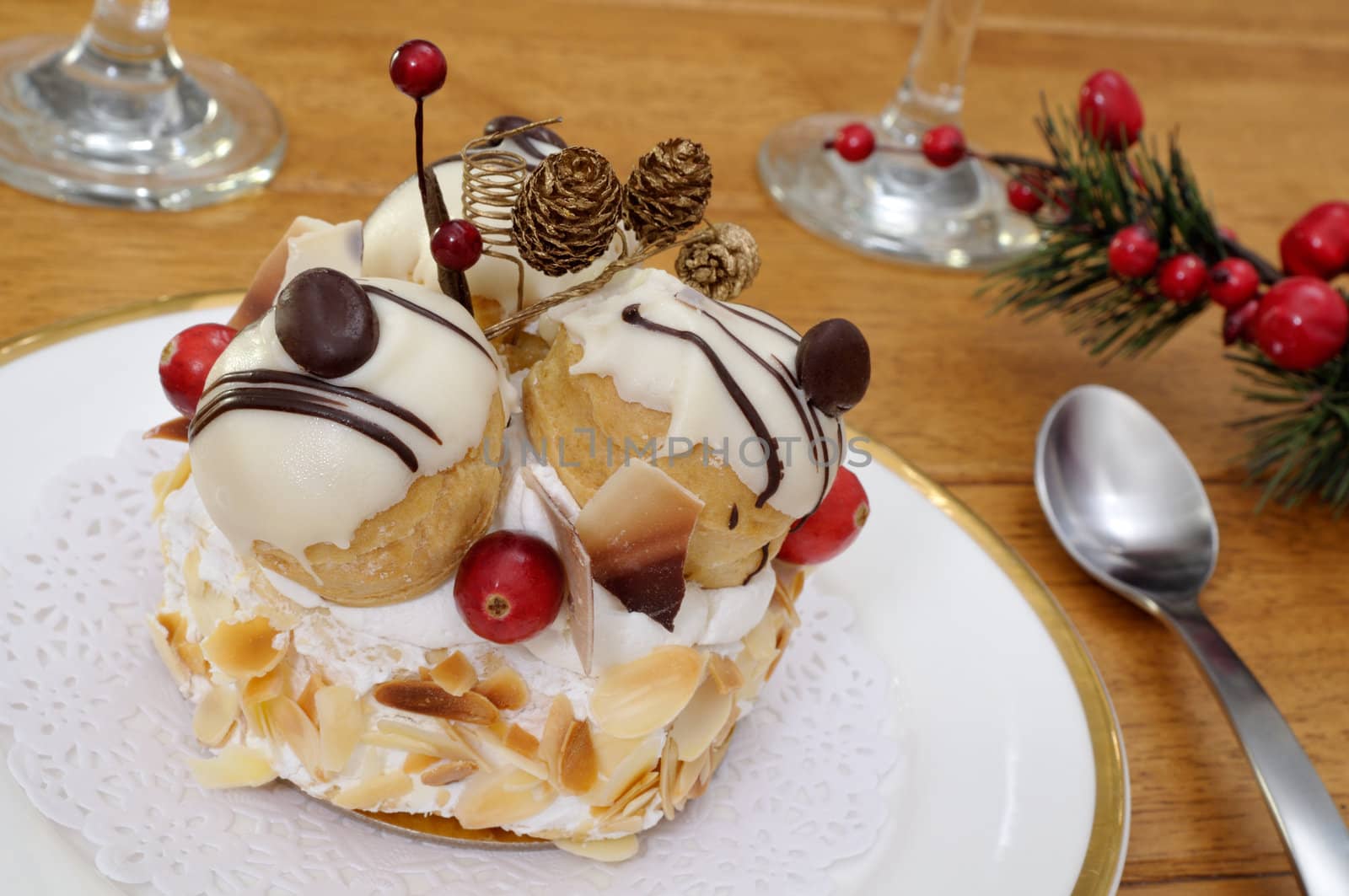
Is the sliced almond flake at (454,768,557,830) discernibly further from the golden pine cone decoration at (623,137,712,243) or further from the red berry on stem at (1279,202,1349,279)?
the red berry on stem at (1279,202,1349,279)

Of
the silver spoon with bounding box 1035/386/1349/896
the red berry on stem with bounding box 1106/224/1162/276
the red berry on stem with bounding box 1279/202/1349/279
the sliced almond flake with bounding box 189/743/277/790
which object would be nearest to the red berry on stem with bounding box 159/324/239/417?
the sliced almond flake with bounding box 189/743/277/790

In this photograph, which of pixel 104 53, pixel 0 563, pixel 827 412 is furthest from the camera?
pixel 104 53

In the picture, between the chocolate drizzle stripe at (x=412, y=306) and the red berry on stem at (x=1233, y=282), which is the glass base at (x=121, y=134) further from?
the red berry on stem at (x=1233, y=282)

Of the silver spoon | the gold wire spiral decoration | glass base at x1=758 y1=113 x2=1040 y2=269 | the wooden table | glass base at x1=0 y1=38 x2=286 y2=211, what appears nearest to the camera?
the gold wire spiral decoration

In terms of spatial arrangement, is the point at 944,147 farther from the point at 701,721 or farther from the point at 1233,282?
the point at 701,721

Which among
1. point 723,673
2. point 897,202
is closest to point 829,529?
point 723,673

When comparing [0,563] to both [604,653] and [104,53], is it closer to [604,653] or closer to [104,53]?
[604,653]

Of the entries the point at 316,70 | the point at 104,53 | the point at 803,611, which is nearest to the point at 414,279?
the point at 803,611

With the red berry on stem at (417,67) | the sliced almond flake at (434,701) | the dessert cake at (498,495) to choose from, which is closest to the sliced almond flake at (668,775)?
the dessert cake at (498,495)
